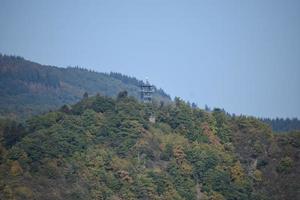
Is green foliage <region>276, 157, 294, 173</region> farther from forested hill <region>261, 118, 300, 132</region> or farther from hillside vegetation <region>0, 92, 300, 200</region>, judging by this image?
forested hill <region>261, 118, 300, 132</region>

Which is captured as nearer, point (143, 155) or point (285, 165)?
point (143, 155)

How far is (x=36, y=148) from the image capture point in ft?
258

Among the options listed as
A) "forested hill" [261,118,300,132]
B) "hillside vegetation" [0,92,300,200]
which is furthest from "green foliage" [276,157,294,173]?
"forested hill" [261,118,300,132]

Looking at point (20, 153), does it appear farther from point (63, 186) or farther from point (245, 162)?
point (245, 162)

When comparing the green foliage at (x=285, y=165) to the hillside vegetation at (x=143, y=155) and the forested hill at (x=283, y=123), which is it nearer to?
the hillside vegetation at (x=143, y=155)

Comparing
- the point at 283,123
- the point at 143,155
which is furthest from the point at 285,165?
the point at 283,123

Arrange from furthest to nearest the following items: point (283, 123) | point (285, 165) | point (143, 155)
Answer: point (283, 123) < point (285, 165) < point (143, 155)

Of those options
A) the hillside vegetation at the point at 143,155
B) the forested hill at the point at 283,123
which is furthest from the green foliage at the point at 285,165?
the forested hill at the point at 283,123

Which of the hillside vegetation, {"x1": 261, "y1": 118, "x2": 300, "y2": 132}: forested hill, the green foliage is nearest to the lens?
the hillside vegetation

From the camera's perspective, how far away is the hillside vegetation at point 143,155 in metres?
76.9

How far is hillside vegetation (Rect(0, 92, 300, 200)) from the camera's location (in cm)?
7695

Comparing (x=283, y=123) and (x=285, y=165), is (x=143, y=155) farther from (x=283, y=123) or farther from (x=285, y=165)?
(x=283, y=123)

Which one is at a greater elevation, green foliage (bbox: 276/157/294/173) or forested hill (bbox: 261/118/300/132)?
forested hill (bbox: 261/118/300/132)

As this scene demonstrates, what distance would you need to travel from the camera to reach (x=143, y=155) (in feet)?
289
